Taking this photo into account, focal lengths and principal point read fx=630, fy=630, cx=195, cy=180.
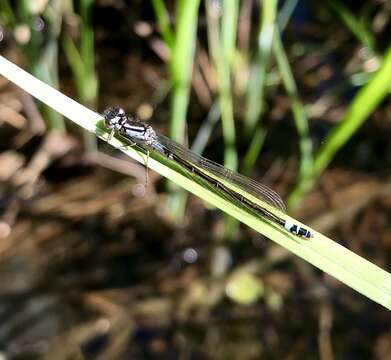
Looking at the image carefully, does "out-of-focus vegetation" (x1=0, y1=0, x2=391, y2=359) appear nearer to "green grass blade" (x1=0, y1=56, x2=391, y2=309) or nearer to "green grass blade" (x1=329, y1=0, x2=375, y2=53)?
"green grass blade" (x1=329, y1=0, x2=375, y2=53)

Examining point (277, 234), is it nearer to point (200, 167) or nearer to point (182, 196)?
point (200, 167)

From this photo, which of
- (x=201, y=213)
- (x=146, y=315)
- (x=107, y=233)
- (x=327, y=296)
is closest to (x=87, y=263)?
(x=107, y=233)

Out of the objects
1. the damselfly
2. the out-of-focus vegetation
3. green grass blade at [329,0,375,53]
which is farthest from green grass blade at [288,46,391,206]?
green grass blade at [329,0,375,53]

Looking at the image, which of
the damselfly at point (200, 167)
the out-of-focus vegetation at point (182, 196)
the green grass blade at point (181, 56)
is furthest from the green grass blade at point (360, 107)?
the green grass blade at point (181, 56)

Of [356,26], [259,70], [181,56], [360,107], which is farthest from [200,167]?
[356,26]

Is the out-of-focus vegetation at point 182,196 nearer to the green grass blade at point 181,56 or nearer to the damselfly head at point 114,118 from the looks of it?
the green grass blade at point 181,56

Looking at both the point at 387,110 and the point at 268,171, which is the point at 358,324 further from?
the point at 387,110

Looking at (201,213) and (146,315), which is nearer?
(146,315)
